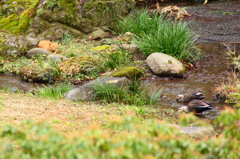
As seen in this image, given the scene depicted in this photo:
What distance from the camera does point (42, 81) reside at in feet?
32.1

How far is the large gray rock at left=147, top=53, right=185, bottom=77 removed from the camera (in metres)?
9.38

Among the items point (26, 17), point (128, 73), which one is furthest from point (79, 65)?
point (26, 17)

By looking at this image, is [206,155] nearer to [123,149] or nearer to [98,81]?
[123,149]

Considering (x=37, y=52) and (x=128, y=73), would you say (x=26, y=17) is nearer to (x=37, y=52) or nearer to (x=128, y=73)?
(x=37, y=52)

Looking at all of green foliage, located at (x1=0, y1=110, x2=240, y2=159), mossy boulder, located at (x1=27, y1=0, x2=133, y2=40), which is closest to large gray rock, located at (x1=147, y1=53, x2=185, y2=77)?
mossy boulder, located at (x1=27, y1=0, x2=133, y2=40)

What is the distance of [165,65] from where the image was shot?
31.0ft

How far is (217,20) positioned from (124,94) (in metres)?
9.17

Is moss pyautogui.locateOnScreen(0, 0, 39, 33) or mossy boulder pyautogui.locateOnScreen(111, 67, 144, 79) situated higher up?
moss pyautogui.locateOnScreen(0, 0, 39, 33)

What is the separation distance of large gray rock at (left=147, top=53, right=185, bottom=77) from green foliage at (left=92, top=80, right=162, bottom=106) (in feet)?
5.84

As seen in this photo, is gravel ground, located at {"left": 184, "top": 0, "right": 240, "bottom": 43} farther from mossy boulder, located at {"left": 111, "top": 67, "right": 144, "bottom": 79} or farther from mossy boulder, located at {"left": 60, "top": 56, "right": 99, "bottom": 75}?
mossy boulder, located at {"left": 60, "top": 56, "right": 99, "bottom": 75}

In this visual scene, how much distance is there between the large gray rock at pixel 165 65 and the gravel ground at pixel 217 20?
254 cm

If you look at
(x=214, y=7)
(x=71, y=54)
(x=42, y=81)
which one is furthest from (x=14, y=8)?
(x=214, y=7)

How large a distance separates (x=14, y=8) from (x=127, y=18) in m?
5.04

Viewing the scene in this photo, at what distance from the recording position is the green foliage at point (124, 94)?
23.7 feet
